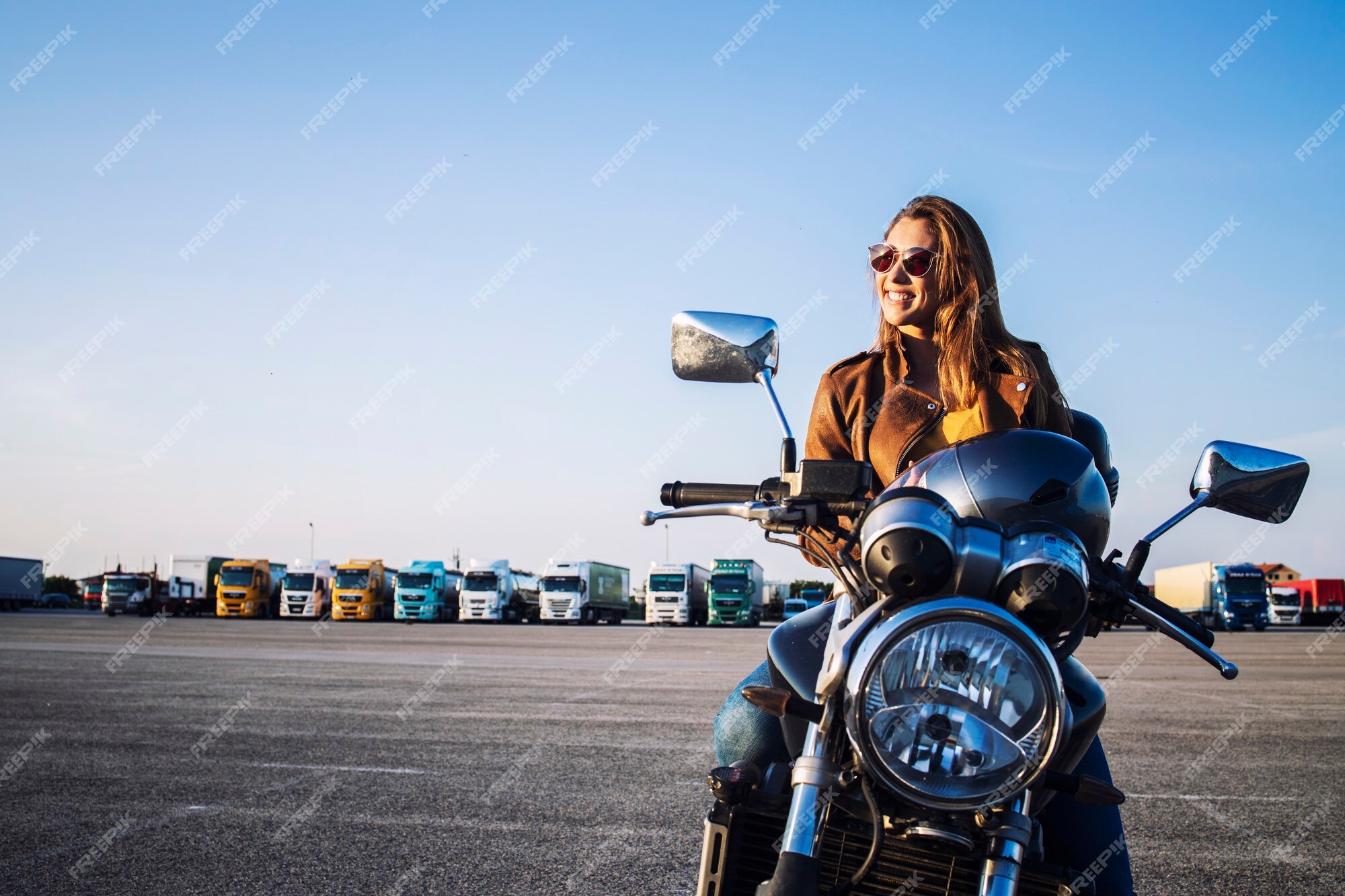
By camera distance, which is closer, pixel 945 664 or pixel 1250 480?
pixel 945 664

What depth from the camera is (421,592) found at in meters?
46.6

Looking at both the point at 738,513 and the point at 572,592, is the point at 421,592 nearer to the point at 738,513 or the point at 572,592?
the point at 572,592

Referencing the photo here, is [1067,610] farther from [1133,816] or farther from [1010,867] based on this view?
[1133,816]

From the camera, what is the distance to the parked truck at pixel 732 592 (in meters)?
46.0

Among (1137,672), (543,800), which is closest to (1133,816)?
(543,800)

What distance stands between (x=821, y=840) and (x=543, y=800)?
4696mm

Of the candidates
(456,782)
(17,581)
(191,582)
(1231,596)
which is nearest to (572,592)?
(191,582)

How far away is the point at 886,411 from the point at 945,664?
87 cm

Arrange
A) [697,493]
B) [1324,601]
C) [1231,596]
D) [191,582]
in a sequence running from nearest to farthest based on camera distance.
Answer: [697,493] → [1231,596] → [191,582] → [1324,601]

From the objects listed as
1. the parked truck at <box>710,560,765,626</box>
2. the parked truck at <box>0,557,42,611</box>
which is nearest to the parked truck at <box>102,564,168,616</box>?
the parked truck at <box>0,557,42,611</box>

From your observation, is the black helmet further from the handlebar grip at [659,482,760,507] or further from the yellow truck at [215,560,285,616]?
the yellow truck at [215,560,285,616]

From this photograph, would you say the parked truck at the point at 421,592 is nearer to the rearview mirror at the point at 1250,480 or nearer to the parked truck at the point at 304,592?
the parked truck at the point at 304,592

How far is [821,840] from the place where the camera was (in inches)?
57.6

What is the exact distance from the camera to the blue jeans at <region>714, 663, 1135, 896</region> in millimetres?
1926
